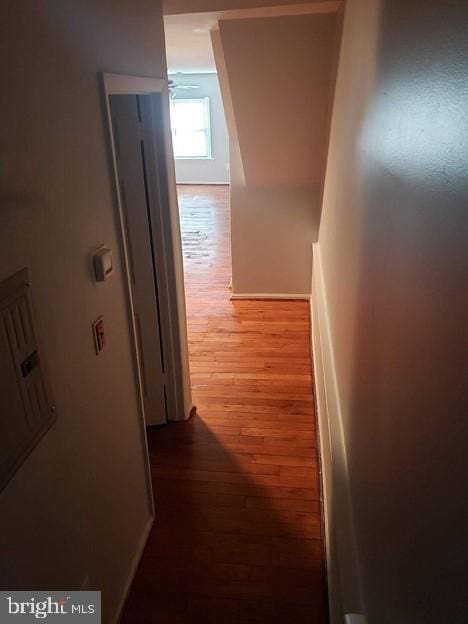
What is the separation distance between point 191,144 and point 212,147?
493 millimetres

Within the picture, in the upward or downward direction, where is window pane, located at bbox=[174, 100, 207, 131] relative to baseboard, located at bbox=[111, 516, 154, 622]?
upward

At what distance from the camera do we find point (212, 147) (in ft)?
33.2

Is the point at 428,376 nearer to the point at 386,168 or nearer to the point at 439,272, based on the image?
the point at 439,272

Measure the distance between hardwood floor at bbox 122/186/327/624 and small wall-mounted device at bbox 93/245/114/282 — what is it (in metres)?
1.37

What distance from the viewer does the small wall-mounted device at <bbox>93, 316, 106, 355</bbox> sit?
1538mm

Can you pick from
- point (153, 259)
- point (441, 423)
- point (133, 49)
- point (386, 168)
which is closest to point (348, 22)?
point (133, 49)

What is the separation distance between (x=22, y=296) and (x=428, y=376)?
0.91 meters

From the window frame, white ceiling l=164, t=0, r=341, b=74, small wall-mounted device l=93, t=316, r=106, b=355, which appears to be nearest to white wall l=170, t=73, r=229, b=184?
the window frame

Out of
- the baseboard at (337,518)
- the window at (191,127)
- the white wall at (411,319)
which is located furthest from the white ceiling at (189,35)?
the window at (191,127)

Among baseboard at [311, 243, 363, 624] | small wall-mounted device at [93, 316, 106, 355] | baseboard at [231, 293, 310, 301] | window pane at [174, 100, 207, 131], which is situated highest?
window pane at [174, 100, 207, 131]

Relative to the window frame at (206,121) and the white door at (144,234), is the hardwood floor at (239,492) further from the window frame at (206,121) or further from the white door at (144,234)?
the window frame at (206,121)

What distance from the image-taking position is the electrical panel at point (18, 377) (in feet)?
3.42

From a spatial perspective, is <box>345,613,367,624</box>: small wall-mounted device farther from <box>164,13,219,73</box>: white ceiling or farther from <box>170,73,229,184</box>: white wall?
<box>170,73,229,184</box>: white wall

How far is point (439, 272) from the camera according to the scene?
2.46ft
